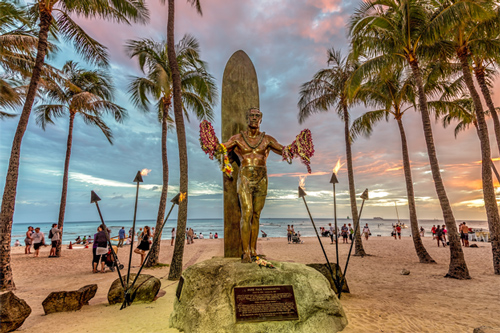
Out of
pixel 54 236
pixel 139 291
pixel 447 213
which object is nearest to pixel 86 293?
pixel 139 291

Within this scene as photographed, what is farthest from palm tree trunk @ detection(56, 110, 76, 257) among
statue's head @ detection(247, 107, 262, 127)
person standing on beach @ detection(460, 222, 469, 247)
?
person standing on beach @ detection(460, 222, 469, 247)

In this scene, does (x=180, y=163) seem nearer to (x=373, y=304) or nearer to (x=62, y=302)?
(x=62, y=302)

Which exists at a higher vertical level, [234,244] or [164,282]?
[234,244]

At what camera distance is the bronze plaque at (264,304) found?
3.47m

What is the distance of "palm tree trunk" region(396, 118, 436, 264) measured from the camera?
38.3ft

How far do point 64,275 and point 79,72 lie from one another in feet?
40.6

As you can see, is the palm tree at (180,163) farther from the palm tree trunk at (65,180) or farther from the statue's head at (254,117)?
the palm tree trunk at (65,180)

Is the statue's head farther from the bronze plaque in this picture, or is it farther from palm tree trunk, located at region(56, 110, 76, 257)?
palm tree trunk, located at region(56, 110, 76, 257)

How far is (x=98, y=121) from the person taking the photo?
1591 centimetres

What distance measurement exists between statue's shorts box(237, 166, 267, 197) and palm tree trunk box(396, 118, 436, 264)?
1076 cm

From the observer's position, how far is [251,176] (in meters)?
4.26

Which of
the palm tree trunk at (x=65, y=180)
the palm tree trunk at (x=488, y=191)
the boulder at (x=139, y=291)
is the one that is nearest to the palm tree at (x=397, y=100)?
the palm tree trunk at (x=488, y=191)

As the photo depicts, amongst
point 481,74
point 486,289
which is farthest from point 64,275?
point 481,74

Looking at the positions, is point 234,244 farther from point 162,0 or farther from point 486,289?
point 162,0
